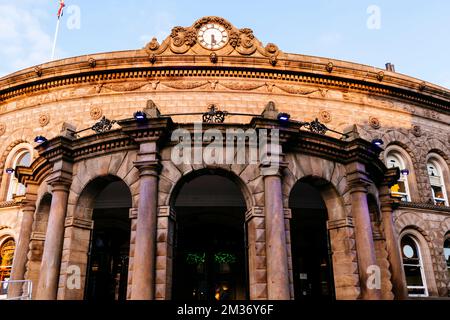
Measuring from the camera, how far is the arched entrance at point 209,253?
1631 centimetres

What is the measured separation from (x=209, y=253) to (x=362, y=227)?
7700mm

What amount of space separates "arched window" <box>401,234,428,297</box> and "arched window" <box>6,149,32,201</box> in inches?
777

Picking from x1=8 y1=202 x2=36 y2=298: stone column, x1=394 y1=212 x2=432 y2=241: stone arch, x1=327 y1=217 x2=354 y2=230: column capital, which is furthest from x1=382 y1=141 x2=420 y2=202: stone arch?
x1=8 y1=202 x2=36 y2=298: stone column

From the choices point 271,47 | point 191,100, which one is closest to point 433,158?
point 271,47

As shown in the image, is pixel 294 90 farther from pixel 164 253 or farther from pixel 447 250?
pixel 164 253

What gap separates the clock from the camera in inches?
766

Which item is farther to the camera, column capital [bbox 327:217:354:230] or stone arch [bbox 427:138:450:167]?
stone arch [bbox 427:138:450:167]

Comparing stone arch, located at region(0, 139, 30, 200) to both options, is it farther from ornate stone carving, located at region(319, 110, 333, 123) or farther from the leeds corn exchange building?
ornate stone carving, located at region(319, 110, 333, 123)

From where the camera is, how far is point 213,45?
19.5 meters

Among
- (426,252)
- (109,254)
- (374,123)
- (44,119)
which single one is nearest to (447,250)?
(426,252)

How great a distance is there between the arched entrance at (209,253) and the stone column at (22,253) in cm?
618

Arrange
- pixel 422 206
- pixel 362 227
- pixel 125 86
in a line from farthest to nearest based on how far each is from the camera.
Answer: pixel 125 86 < pixel 422 206 < pixel 362 227

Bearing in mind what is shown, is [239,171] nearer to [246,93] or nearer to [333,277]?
[333,277]

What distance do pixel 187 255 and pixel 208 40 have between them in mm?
11287
